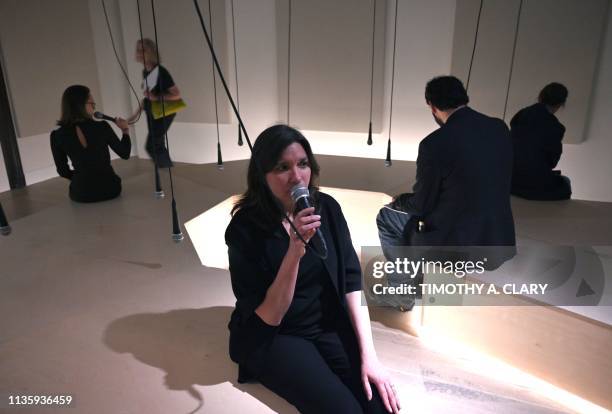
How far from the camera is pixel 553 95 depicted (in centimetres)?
402

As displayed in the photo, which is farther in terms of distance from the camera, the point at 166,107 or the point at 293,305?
the point at 166,107

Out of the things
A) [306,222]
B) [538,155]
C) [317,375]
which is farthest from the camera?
[538,155]

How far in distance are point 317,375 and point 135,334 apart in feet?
3.36

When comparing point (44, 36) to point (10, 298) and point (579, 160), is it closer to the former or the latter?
point (10, 298)

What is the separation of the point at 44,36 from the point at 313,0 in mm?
Result: 2843

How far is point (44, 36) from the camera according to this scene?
15.2 feet

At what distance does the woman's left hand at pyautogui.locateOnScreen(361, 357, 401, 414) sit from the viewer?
1.50 meters

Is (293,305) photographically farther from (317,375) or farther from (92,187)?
(92,187)

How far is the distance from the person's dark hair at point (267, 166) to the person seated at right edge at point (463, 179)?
2.58 feet

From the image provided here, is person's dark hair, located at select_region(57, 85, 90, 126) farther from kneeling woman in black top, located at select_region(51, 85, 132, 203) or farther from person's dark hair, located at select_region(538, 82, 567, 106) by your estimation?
person's dark hair, located at select_region(538, 82, 567, 106)

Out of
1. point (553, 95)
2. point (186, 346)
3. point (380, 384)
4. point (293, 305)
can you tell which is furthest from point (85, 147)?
point (553, 95)

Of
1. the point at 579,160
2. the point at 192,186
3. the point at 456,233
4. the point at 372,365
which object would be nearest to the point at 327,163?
the point at 192,186

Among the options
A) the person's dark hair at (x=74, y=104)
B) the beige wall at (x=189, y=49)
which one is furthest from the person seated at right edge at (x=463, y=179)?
the beige wall at (x=189, y=49)

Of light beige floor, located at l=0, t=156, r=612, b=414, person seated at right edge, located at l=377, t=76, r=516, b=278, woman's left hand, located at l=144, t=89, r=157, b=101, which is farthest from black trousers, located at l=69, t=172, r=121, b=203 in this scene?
person seated at right edge, located at l=377, t=76, r=516, b=278
